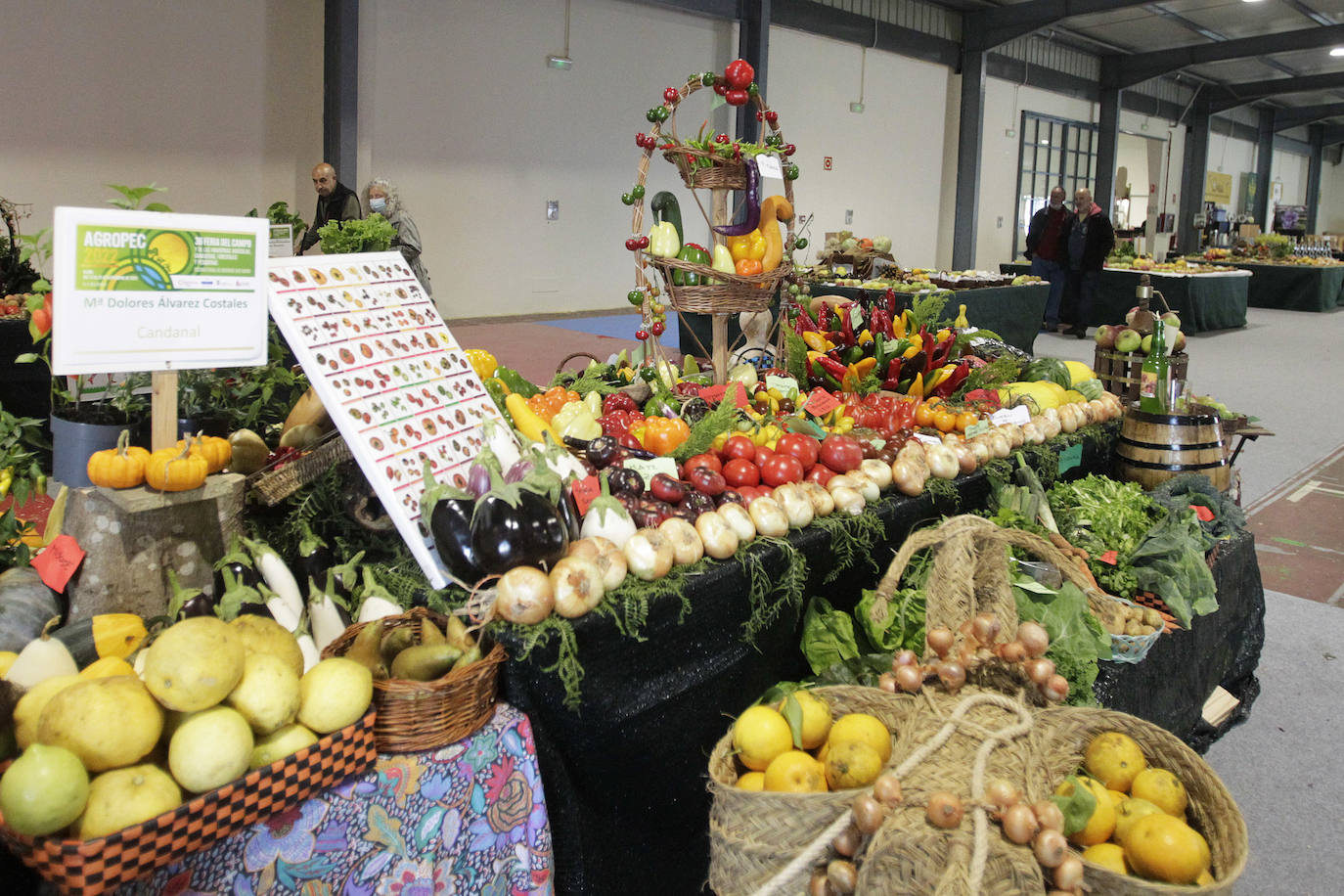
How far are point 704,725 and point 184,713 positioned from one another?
3.23 feet

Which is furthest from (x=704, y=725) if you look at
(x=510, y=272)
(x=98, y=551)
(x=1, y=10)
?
(x=510, y=272)

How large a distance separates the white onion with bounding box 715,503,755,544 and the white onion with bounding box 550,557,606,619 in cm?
40

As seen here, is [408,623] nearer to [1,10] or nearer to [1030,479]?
[1030,479]

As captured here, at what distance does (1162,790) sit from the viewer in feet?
5.19

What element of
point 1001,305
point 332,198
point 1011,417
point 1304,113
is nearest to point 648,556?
point 1011,417

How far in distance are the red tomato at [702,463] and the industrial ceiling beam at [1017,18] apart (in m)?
12.5

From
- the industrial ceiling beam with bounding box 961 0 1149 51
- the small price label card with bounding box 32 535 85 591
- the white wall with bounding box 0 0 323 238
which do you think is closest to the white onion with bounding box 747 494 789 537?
the small price label card with bounding box 32 535 85 591

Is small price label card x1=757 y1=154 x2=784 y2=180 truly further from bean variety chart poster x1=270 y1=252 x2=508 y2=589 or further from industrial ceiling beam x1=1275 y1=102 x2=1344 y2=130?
industrial ceiling beam x1=1275 y1=102 x2=1344 y2=130

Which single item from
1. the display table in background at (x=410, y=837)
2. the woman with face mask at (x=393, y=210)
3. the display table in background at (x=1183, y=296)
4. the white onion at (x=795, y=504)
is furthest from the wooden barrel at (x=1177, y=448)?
the display table in background at (x=1183, y=296)

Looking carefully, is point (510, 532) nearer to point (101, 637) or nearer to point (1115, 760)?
point (101, 637)

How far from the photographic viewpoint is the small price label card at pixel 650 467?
2.06 meters

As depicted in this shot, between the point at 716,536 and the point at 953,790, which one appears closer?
the point at 953,790

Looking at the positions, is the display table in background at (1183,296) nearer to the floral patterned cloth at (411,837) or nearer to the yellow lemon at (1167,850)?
the yellow lemon at (1167,850)

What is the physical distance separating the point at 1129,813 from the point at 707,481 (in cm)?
98
